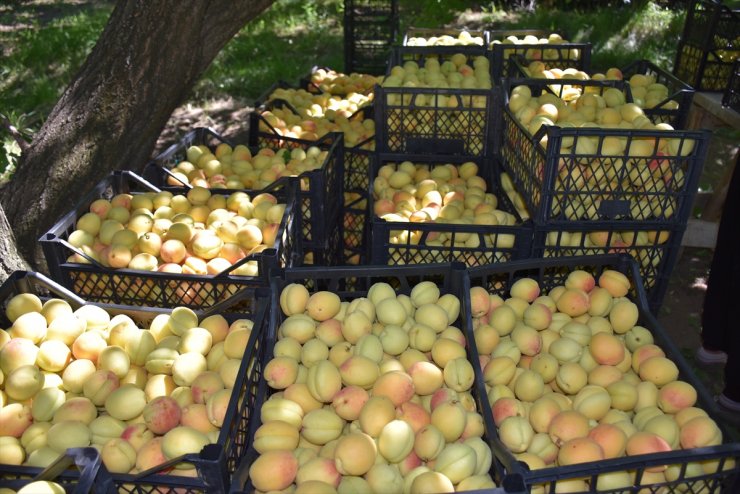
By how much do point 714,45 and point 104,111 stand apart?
3.97m

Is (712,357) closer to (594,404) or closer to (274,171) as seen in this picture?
(594,404)

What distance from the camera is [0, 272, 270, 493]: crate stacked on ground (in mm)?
1522

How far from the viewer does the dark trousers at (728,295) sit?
2715 millimetres

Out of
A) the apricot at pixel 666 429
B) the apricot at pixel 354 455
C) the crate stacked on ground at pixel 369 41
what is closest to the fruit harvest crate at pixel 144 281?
the apricot at pixel 354 455

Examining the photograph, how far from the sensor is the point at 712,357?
3.31m

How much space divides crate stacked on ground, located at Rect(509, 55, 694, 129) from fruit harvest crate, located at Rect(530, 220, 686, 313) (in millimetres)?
731

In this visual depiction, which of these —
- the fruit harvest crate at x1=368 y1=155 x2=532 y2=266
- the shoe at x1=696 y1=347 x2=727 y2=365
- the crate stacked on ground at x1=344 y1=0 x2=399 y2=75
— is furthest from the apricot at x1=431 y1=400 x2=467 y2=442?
the crate stacked on ground at x1=344 y1=0 x2=399 y2=75

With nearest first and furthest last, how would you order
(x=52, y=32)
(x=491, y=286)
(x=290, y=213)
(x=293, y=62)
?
1. (x=491, y=286)
2. (x=290, y=213)
3. (x=293, y=62)
4. (x=52, y=32)

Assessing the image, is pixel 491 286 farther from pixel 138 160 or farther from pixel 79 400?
pixel 138 160

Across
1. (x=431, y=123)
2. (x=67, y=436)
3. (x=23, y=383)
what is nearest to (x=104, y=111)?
(x=431, y=123)

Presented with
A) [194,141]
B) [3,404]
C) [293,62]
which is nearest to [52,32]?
[293,62]

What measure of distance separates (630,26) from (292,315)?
895 centimetres

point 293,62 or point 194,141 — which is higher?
point 194,141

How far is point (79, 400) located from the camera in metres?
1.71
